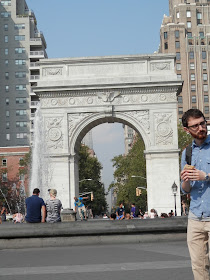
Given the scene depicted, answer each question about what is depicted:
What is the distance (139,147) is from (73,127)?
29420 mm

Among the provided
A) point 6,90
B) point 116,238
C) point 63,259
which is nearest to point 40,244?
point 116,238

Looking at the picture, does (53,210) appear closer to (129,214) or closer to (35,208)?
(35,208)

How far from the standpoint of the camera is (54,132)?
34312 mm

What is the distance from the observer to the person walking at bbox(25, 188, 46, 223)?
13.3 metres

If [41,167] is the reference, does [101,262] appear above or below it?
below

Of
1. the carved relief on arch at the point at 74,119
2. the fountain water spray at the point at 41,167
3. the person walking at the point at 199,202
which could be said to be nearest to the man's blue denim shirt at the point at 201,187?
the person walking at the point at 199,202

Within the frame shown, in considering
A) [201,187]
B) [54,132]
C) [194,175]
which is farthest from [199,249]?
[54,132]

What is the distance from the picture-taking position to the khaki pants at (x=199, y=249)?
5230 millimetres

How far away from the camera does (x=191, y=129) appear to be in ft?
17.4

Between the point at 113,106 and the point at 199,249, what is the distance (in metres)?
29.2

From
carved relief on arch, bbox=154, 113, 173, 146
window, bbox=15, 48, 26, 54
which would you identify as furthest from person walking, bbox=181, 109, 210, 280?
window, bbox=15, 48, 26, 54

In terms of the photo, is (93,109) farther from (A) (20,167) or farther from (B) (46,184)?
(A) (20,167)

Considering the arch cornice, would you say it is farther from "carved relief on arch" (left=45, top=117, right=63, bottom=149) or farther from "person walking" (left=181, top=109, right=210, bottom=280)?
"person walking" (left=181, top=109, right=210, bottom=280)

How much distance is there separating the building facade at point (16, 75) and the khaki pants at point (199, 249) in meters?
72.3
